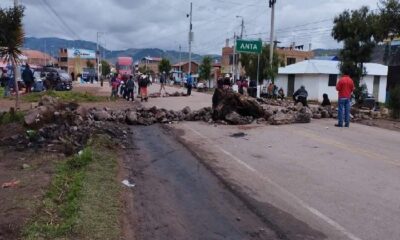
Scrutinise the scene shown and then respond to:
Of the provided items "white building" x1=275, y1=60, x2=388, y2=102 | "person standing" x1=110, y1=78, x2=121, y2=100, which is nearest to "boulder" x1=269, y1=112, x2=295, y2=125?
"person standing" x1=110, y1=78, x2=121, y2=100

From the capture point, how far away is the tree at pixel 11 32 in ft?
63.8

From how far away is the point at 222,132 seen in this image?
55.5 feet

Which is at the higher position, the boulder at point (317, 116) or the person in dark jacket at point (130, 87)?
the person in dark jacket at point (130, 87)

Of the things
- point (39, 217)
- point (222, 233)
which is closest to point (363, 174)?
point (222, 233)

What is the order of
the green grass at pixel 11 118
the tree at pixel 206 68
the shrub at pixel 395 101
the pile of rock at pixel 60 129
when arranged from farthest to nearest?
the tree at pixel 206 68 → the shrub at pixel 395 101 → the green grass at pixel 11 118 → the pile of rock at pixel 60 129

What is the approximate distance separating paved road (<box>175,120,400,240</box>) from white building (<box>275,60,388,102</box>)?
32.8m

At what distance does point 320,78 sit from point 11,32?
3532 cm

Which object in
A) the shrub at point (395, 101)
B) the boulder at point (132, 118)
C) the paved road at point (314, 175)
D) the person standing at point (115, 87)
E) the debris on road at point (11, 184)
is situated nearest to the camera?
the paved road at point (314, 175)

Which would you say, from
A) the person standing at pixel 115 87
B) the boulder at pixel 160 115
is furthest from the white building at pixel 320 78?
the boulder at pixel 160 115

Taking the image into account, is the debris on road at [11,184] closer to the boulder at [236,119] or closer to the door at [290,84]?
the boulder at [236,119]

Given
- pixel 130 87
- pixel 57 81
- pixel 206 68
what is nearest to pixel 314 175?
pixel 130 87

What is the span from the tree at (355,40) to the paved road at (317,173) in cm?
1528

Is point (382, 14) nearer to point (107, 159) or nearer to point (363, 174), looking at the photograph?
point (363, 174)

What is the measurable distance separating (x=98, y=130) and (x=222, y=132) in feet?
13.0
